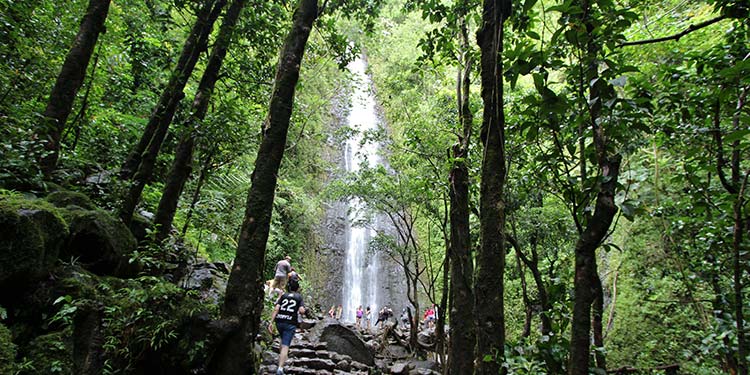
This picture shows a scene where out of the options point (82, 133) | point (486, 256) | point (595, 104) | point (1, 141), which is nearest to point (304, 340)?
point (82, 133)

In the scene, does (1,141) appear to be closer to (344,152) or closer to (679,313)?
(679,313)

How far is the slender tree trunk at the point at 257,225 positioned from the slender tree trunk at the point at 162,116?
6.01ft

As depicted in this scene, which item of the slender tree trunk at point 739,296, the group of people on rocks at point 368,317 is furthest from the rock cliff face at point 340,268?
the slender tree trunk at point 739,296

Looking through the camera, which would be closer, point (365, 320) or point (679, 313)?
point (679, 313)

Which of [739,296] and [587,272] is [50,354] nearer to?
[587,272]

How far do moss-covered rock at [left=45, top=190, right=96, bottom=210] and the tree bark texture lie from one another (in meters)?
0.98

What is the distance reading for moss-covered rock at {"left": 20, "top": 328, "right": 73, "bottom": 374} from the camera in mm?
2414

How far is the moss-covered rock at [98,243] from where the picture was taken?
143 inches

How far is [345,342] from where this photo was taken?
9.34m

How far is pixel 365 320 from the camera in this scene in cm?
1931

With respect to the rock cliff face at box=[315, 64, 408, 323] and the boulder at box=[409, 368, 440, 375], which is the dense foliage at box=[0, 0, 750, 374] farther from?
the rock cliff face at box=[315, 64, 408, 323]

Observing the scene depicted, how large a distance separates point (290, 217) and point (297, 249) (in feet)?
5.41

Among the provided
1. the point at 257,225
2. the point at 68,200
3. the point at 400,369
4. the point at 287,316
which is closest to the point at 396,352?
the point at 400,369

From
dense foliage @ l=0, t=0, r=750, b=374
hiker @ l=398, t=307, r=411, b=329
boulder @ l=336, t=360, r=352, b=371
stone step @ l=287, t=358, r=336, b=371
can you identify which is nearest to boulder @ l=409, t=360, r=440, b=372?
boulder @ l=336, t=360, r=352, b=371
